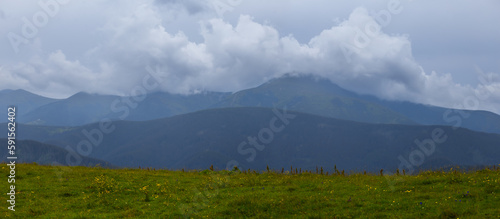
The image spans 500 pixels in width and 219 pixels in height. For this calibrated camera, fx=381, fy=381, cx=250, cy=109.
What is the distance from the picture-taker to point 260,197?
830 inches

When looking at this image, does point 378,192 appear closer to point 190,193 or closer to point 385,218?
point 385,218

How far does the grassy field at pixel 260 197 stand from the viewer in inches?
709

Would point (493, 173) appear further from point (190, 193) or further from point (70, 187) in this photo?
point (70, 187)

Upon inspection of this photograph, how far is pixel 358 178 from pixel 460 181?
6.83 meters

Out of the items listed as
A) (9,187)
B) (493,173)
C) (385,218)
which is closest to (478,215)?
(385,218)

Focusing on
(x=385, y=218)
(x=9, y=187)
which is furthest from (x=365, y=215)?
(x=9, y=187)

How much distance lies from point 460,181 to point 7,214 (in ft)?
83.6

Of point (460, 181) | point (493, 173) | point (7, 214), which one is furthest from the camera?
point (493, 173)

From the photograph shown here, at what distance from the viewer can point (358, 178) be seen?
27.9 metres

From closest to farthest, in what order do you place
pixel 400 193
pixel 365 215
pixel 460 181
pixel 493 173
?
pixel 365 215 < pixel 400 193 < pixel 460 181 < pixel 493 173

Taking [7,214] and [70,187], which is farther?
[70,187]

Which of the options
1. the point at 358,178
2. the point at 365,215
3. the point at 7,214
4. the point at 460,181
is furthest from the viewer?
the point at 358,178

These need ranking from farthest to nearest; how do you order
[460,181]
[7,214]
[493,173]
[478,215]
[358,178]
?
[358,178]
[493,173]
[460,181]
[7,214]
[478,215]

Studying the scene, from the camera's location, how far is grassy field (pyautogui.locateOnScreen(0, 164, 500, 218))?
59.1 ft
